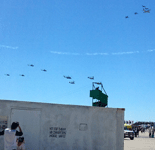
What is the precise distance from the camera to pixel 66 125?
44.5 ft

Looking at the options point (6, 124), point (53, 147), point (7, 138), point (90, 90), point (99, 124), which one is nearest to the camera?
point (7, 138)

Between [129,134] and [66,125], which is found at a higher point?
[66,125]

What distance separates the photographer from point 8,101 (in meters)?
12.6

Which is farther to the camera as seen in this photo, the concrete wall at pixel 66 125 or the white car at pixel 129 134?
the white car at pixel 129 134

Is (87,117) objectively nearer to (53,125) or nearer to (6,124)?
(53,125)

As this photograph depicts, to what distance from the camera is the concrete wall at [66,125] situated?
1267 cm

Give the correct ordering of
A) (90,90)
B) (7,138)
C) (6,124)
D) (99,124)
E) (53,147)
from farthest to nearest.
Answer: (90,90) → (99,124) → (53,147) → (6,124) → (7,138)

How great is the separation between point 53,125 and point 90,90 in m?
20.3

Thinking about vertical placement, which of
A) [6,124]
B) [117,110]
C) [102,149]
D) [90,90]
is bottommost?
[102,149]

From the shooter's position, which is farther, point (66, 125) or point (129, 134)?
point (129, 134)

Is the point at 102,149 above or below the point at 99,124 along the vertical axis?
below

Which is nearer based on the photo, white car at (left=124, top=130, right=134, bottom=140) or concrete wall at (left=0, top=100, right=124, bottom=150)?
concrete wall at (left=0, top=100, right=124, bottom=150)

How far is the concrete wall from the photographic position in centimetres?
1267

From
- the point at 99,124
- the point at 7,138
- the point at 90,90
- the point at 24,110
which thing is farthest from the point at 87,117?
the point at 90,90
